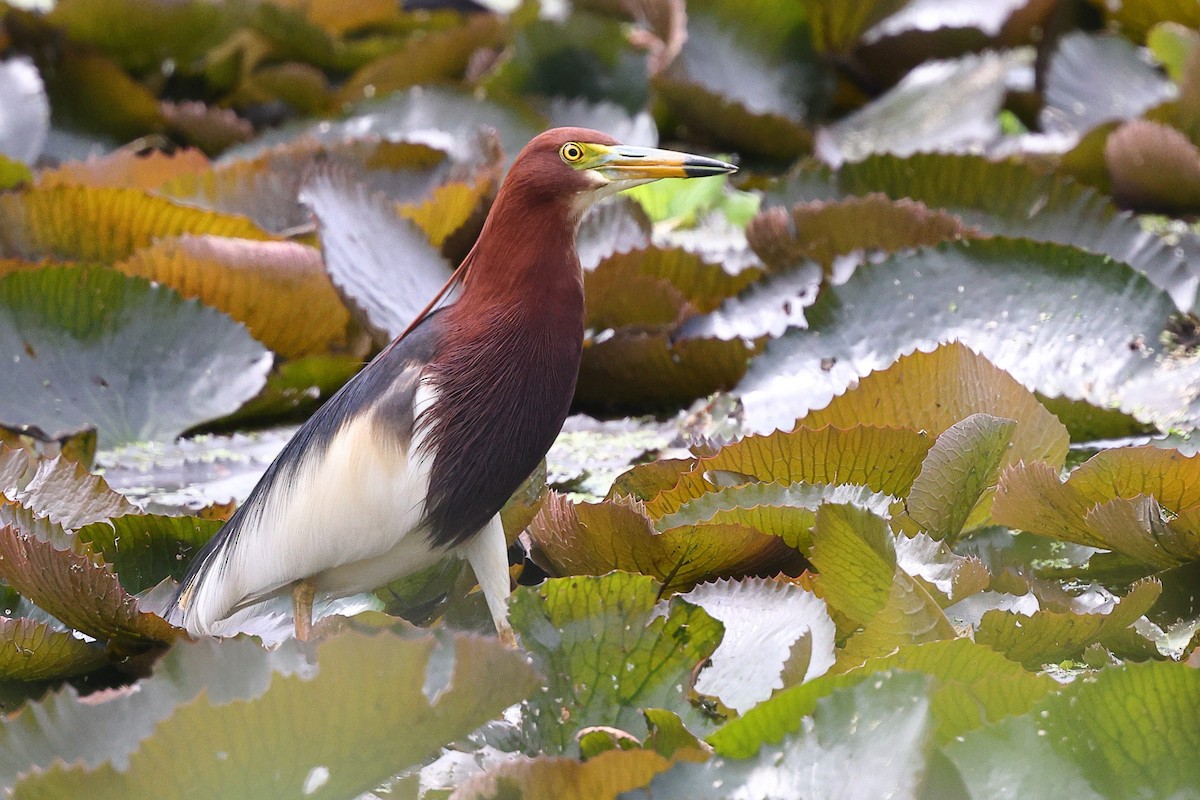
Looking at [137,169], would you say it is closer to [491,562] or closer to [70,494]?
[70,494]

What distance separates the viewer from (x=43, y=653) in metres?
1.48

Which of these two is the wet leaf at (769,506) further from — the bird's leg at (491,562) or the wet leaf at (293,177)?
the wet leaf at (293,177)

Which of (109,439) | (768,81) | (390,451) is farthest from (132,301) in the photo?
(768,81)

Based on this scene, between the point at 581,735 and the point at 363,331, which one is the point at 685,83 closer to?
the point at 363,331

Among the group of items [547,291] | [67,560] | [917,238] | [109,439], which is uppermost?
[547,291]

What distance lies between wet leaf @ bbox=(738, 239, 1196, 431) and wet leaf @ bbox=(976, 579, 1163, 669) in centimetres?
67

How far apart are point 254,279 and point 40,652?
104 centimetres

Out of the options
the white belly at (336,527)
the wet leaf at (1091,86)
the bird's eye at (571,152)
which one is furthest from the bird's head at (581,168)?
the wet leaf at (1091,86)

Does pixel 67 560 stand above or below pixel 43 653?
above

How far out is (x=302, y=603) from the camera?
1.61 meters

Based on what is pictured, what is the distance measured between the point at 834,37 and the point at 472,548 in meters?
2.30

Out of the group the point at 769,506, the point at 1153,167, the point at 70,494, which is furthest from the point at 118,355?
the point at 1153,167

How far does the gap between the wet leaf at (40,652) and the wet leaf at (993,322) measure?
3.09 ft

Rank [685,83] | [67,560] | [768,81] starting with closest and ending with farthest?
[67,560] < [685,83] < [768,81]
